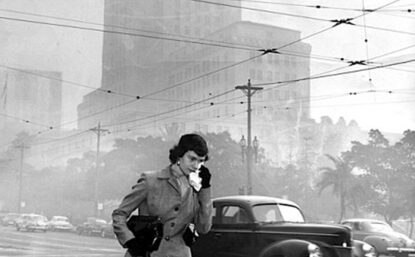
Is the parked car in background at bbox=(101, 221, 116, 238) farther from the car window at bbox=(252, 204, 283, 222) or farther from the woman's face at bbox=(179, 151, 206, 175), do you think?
the woman's face at bbox=(179, 151, 206, 175)

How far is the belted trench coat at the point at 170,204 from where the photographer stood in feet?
11.1

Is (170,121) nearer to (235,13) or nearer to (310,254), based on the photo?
(235,13)

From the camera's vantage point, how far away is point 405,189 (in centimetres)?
3566

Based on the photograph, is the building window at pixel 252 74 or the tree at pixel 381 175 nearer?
the tree at pixel 381 175

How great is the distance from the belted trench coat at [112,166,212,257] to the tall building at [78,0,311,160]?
1649 inches

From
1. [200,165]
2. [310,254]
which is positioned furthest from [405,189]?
[200,165]

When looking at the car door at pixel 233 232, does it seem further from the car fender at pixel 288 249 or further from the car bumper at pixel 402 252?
the car bumper at pixel 402 252

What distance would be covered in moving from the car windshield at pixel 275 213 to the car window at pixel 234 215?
0.54ft

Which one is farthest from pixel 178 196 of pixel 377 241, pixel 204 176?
pixel 377 241

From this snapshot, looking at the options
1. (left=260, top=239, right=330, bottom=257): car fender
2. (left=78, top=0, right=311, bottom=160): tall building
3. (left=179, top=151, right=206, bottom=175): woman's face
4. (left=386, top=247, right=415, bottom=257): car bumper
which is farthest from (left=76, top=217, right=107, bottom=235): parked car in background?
(left=179, top=151, right=206, bottom=175): woman's face

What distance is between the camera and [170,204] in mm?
3385

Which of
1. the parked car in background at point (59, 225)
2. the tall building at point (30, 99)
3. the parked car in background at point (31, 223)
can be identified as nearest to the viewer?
the parked car in background at point (31, 223)

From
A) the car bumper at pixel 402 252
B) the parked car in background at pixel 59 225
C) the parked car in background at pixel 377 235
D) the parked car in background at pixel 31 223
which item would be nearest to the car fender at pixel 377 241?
the parked car in background at pixel 377 235

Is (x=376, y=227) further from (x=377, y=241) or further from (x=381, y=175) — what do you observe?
(x=381, y=175)
